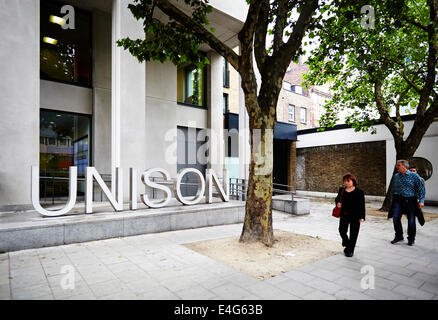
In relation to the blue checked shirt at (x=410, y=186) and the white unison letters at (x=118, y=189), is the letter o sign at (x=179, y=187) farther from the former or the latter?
the blue checked shirt at (x=410, y=186)

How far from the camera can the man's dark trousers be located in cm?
613

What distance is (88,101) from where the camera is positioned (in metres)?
11.0

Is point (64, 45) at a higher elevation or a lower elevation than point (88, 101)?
higher

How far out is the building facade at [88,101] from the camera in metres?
7.74

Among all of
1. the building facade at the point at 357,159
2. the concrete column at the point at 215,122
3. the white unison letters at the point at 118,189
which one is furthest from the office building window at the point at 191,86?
the building facade at the point at 357,159

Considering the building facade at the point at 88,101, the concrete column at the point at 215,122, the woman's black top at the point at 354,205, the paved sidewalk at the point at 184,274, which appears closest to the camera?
the paved sidewalk at the point at 184,274

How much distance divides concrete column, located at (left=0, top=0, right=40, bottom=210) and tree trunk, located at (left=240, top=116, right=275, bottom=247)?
6.81 m

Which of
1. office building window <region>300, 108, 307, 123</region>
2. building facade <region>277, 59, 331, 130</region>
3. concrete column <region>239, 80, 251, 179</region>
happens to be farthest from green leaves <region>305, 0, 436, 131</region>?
office building window <region>300, 108, 307, 123</region>

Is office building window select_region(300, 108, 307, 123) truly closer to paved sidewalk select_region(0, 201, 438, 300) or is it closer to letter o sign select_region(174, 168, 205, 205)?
letter o sign select_region(174, 168, 205, 205)

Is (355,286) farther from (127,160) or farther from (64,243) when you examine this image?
(127,160)

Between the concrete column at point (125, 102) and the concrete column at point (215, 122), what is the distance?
20.0ft

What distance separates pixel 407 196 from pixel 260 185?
3.64 metres

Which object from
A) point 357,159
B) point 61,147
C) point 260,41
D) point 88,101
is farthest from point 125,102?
point 357,159

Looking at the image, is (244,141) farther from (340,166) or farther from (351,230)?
(340,166)
